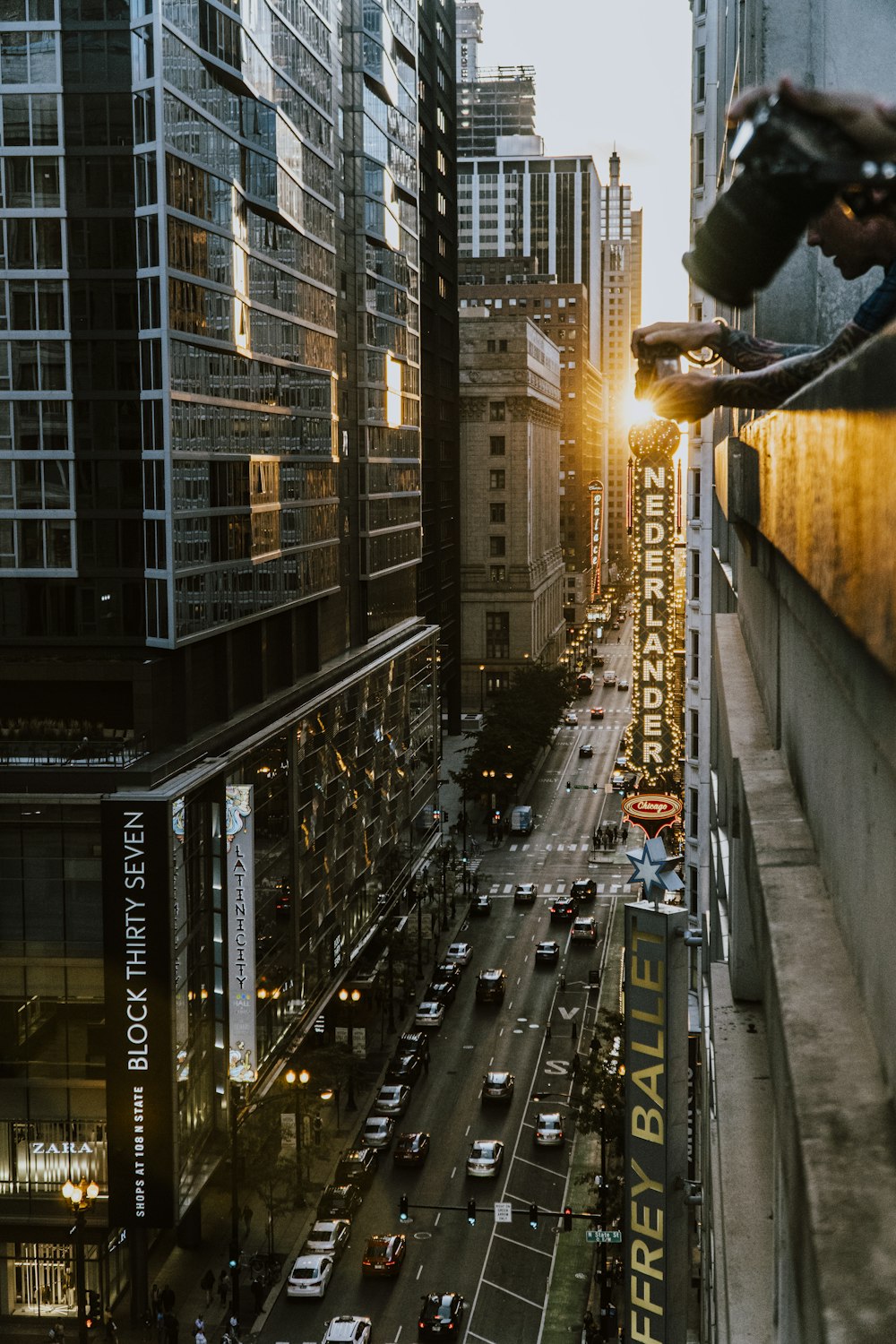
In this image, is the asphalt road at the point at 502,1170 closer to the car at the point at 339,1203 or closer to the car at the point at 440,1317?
the car at the point at 339,1203

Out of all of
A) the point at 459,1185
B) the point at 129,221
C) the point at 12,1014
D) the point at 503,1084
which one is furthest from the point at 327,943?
the point at 129,221

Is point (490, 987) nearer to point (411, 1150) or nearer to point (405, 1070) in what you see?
point (405, 1070)

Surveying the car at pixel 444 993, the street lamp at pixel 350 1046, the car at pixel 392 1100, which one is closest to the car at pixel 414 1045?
the street lamp at pixel 350 1046

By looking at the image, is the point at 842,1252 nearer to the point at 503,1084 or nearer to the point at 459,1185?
the point at 459,1185

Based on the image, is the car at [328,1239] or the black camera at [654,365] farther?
the car at [328,1239]

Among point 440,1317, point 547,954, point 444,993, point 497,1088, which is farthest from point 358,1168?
point 547,954

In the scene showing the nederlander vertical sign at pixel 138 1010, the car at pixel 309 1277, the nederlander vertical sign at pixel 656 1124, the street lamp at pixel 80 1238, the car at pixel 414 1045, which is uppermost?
the nederlander vertical sign at pixel 656 1124
